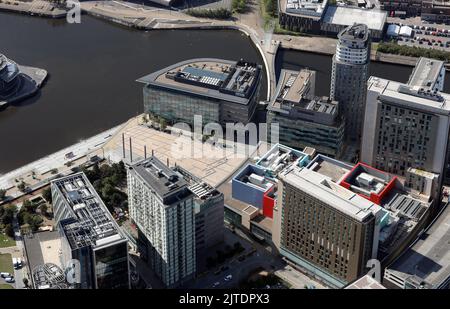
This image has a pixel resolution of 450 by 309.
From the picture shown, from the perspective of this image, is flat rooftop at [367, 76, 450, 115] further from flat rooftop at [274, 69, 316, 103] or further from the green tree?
the green tree

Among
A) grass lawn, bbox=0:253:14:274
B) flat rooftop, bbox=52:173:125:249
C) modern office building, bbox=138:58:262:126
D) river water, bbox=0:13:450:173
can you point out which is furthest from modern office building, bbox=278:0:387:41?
grass lawn, bbox=0:253:14:274

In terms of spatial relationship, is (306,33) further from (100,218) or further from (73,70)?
(100,218)

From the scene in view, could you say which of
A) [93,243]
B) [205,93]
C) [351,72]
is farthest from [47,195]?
[351,72]

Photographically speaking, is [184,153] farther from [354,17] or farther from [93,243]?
[354,17]

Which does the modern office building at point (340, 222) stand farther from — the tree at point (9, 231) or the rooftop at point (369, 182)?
the tree at point (9, 231)

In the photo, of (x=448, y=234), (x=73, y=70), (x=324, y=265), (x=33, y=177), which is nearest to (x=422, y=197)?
(x=448, y=234)

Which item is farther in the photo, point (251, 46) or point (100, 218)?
point (251, 46)
